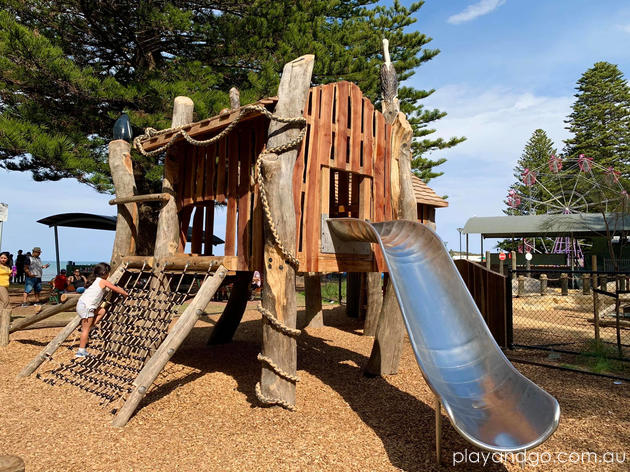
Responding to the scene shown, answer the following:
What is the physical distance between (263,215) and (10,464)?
11.7 ft

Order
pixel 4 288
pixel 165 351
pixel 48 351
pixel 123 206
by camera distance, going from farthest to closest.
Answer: pixel 4 288 → pixel 123 206 → pixel 48 351 → pixel 165 351

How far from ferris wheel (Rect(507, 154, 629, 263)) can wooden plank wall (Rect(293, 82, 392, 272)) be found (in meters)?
22.8

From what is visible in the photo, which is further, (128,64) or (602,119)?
(602,119)

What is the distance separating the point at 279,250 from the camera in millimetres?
5199

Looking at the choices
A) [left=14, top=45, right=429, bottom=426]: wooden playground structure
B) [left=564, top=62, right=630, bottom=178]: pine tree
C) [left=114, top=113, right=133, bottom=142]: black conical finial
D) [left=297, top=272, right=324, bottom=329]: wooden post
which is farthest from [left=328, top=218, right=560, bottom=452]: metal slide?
[left=564, top=62, right=630, bottom=178]: pine tree

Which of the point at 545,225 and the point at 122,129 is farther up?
the point at 122,129

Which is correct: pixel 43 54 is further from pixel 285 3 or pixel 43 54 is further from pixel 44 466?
pixel 44 466

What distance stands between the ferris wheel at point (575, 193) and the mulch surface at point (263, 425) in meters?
23.4

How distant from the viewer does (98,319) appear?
22.9ft

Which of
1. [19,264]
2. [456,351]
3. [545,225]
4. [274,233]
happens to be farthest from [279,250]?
[545,225]

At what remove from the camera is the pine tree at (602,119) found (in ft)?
133

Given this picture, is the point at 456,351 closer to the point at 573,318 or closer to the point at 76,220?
the point at 573,318

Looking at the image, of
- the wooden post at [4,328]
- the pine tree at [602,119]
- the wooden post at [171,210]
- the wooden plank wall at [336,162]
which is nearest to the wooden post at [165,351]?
the wooden plank wall at [336,162]

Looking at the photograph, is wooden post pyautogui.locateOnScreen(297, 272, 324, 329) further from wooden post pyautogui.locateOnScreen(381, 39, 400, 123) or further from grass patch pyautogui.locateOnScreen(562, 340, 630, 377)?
grass patch pyautogui.locateOnScreen(562, 340, 630, 377)
